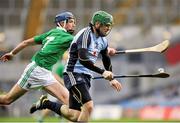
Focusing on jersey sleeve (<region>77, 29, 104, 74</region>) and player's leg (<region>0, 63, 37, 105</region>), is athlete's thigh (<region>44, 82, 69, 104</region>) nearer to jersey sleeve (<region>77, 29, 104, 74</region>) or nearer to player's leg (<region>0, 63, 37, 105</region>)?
player's leg (<region>0, 63, 37, 105</region>)

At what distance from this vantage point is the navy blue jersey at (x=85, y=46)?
12.8m

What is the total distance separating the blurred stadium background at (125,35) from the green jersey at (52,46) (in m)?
18.3

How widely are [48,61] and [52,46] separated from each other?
0.33 m

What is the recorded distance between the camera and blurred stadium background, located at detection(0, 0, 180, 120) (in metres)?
39.0

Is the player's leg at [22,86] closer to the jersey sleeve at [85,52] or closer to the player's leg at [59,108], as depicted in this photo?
the player's leg at [59,108]

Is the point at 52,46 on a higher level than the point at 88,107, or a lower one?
higher

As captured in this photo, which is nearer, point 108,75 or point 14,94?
point 108,75

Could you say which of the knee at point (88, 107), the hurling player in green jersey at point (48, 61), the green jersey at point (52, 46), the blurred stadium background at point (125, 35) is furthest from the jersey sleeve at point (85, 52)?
the blurred stadium background at point (125, 35)

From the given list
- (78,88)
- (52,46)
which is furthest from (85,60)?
(52,46)

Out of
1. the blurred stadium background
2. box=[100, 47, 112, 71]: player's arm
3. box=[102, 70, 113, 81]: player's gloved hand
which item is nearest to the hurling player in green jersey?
box=[100, 47, 112, 71]: player's arm

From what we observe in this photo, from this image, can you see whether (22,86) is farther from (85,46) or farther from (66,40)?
(85,46)

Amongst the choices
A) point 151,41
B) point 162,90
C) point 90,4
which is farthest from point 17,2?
point 162,90

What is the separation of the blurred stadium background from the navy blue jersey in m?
19.2

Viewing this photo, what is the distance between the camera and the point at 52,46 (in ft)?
46.0
